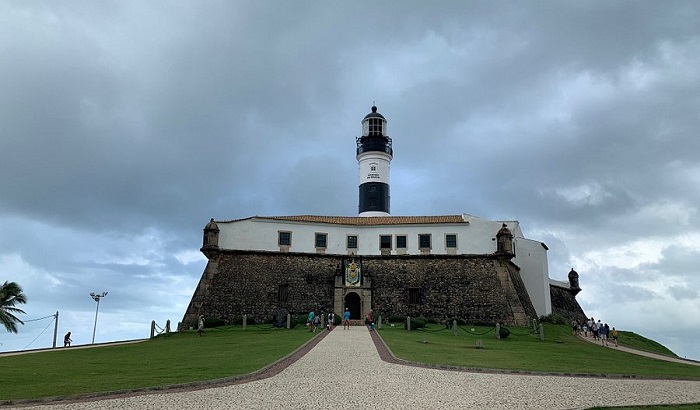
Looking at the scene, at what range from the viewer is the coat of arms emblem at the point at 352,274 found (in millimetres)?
42219

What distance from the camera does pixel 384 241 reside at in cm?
4459

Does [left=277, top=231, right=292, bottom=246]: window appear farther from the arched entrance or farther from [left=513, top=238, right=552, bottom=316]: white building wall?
[left=513, top=238, right=552, bottom=316]: white building wall

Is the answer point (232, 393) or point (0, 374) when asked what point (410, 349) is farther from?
point (0, 374)

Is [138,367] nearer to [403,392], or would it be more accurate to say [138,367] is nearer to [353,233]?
[403,392]

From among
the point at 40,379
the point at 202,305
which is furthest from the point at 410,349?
the point at 202,305

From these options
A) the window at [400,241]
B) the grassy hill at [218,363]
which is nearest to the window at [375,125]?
the window at [400,241]

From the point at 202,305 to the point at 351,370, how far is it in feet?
84.4

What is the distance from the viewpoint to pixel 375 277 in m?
43.3

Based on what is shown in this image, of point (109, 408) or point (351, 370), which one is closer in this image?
point (109, 408)

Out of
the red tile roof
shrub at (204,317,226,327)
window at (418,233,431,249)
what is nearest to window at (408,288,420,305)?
window at (418,233,431,249)

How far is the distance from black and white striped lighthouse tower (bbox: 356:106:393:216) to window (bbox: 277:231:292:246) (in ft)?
34.1

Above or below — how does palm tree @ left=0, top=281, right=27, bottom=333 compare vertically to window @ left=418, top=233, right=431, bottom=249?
below

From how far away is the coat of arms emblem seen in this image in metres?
42.2

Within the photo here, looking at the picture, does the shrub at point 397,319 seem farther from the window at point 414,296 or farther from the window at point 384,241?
the window at point 384,241
